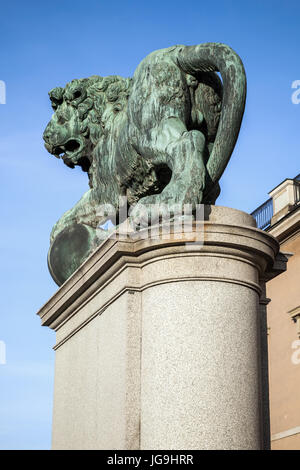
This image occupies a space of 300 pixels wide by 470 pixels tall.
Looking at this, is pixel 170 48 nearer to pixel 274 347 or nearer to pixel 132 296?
pixel 132 296

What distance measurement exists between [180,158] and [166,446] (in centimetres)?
217

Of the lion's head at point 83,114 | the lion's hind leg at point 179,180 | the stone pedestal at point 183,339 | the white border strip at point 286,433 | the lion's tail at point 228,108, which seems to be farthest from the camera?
the white border strip at point 286,433

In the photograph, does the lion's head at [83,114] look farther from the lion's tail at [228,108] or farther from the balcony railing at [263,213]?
the balcony railing at [263,213]

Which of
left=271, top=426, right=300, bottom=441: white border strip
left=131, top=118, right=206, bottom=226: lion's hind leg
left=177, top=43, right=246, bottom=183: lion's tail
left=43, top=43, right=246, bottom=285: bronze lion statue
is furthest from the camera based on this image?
left=271, top=426, right=300, bottom=441: white border strip

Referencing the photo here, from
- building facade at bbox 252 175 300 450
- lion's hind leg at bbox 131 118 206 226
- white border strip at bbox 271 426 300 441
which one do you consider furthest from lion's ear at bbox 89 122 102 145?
white border strip at bbox 271 426 300 441

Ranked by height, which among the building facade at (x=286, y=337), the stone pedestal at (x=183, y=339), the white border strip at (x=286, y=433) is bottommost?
the stone pedestal at (x=183, y=339)

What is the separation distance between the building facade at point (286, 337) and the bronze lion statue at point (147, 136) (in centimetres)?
1826

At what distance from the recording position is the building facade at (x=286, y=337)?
25.1m

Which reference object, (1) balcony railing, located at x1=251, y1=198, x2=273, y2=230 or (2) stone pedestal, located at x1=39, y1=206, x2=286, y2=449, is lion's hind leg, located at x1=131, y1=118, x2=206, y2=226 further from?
(1) balcony railing, located at x1=251, y1=198, x2=273, y2=230

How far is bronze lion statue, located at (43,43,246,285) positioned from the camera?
626 cm

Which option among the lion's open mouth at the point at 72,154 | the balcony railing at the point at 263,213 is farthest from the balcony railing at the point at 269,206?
the lion's open mouth at the point at 72,154

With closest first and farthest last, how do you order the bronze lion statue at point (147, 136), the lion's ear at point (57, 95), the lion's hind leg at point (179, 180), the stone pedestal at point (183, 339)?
the stone pedestal at point (183, 339) → the lion's hind leg at point (179, 180) → the bronze lion statue at point (147, 136) → the lion's ear at point (57, 95)
